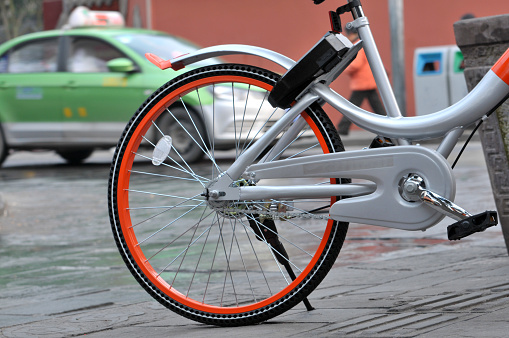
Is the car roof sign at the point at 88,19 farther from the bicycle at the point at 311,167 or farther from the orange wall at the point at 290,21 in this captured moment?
the bicycle at the point at 311,167

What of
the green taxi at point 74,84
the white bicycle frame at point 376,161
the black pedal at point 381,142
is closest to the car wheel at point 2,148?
the green taxi at point 74,84

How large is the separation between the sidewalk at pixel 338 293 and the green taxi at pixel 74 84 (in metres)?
6.14

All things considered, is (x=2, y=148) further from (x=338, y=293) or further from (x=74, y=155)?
(x=338, y=293)

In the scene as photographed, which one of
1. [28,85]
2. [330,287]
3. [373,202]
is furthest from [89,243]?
[28,85]

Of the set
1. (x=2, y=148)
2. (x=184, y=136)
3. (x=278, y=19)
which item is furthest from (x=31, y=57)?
(x=278, y=19)

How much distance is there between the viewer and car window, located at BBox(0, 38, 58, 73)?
46.3 feet

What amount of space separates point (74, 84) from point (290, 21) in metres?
8.67

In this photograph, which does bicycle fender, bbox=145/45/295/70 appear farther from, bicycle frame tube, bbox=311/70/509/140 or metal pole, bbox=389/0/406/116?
metal pole, bbox=389/0/406/116

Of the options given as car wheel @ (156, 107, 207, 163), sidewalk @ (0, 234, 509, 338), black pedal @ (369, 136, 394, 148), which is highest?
black pedal @ (369, 136, 394, 148)

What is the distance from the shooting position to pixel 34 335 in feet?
13.0

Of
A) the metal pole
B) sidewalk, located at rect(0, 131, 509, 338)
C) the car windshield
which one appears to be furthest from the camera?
the metal pole

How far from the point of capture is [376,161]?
358cm

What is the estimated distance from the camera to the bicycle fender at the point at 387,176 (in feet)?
11.4

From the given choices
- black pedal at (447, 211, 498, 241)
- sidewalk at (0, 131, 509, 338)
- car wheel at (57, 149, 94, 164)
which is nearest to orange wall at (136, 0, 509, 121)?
car wheel at (57, 149, 94, 164)
